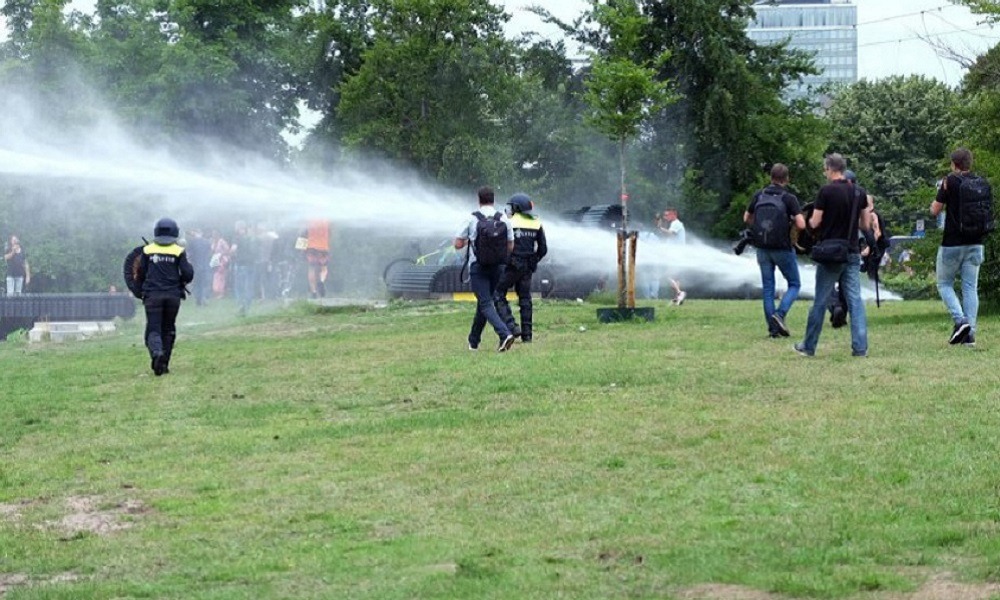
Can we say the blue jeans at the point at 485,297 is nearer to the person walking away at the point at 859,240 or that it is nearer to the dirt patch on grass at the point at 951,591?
the person walking away at the point at 859,240

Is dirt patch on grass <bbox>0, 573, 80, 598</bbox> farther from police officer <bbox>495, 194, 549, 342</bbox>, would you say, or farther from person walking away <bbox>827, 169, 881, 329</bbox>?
police officer <bbox>495, 194, 549, 342</bbox>

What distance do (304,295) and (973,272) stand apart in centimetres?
2471

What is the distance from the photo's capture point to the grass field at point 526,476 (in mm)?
8219

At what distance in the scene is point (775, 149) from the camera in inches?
1869

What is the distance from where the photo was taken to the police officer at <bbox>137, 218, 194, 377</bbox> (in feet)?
65.0

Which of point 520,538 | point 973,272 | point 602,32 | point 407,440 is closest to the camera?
point 520,538

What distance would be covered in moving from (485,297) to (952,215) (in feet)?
18.9

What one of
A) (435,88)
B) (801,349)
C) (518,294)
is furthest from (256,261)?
(801,349)

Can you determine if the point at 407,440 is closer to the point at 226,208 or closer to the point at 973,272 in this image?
the point at 973,272

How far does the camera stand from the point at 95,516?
10.8 meters

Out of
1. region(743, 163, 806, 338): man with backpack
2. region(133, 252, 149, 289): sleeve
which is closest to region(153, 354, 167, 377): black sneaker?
region(133, 252, 149, 289): sleeve

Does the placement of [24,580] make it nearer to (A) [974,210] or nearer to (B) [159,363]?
(A) [974,210]

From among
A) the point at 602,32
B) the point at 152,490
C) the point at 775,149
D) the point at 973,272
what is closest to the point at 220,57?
the point at 602,32

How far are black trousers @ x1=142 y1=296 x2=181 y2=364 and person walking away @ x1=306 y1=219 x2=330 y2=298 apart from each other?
15.3 meters
